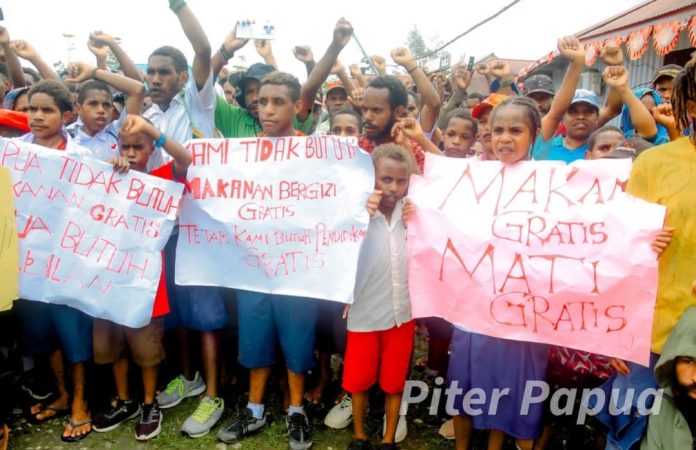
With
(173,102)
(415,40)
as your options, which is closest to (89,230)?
(173,102)

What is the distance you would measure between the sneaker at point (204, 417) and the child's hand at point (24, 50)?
3.30m

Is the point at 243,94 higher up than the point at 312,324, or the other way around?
the point at 243,94

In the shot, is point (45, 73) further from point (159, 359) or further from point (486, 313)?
point (486, 313)

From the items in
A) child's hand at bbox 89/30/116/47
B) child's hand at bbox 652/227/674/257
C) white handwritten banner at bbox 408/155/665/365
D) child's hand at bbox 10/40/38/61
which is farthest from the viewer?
child's hand at bbox 10/40/38/61

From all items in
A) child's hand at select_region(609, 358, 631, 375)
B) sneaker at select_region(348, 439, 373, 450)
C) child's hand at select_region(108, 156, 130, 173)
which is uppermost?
child's hand at select_region(108, 156, 130, 173)

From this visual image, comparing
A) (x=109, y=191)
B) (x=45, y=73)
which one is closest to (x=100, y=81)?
(x=109, y=191)

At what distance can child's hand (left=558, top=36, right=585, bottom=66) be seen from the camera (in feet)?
9.77

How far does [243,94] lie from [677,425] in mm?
3551

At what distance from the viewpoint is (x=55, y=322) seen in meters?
3.23

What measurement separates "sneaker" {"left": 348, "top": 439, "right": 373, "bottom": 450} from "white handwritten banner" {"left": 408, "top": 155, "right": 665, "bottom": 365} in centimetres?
91

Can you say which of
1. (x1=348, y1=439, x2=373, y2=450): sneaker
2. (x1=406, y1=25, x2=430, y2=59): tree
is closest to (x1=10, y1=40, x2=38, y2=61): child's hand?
(x1=348, y1=439, x2=373, y2=450): sneaker

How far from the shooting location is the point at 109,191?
303cm

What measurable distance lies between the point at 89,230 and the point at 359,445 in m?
2.00

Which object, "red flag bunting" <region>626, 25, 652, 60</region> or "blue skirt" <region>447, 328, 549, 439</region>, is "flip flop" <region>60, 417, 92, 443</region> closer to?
"blue skirt" <region>447, 328, 549, 439</region>
